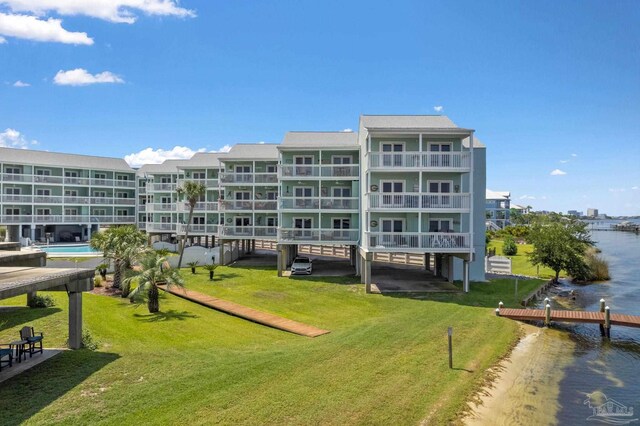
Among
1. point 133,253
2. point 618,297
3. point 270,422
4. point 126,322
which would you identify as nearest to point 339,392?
point 270,422

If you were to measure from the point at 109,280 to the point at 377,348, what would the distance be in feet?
76.7

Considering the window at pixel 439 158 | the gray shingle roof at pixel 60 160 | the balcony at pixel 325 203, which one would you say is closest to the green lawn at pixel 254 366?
the window at pixel 439 158

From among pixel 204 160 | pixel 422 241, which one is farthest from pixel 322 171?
pixel 204 160

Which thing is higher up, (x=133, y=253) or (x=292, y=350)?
(x=133, y=253)

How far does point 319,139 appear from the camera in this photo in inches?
1433

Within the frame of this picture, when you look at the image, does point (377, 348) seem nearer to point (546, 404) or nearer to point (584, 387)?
point (546, 404)

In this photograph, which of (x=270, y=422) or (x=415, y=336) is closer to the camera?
(x=270, y=422)

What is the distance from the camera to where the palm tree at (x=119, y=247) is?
26062mm

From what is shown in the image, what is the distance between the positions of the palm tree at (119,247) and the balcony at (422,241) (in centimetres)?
1667

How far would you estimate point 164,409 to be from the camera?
9.98 m

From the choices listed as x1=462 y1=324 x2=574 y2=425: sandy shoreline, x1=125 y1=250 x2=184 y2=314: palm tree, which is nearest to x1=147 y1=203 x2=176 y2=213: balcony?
x1=125 y1=250 x2=184 y2=314: palm tree

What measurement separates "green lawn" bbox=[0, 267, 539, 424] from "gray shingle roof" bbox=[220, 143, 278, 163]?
66.8ft

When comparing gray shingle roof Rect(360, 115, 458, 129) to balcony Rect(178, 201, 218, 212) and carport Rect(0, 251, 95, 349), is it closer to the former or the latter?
balcony Rect(178, 201, 218, 212)

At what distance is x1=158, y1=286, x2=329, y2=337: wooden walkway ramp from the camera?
18222 millimetres
